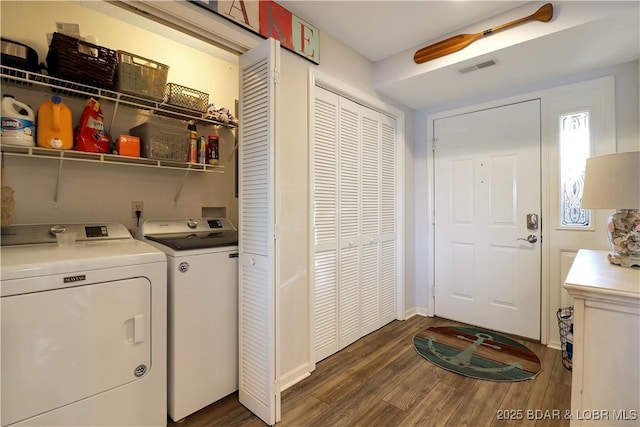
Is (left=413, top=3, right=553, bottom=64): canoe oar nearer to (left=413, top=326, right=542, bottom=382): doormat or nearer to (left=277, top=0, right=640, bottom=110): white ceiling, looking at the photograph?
(left=277, top=0, right=640, bottom=110): white ceiling

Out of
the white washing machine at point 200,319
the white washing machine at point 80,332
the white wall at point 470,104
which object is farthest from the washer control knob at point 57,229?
the white wall at point 470,104

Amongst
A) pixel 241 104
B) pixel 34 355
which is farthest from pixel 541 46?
pixel 34 355

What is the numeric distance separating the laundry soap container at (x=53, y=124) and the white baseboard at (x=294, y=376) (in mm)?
1911

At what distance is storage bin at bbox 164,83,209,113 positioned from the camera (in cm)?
202

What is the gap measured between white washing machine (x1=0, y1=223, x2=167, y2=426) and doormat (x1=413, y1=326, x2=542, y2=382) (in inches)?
76.7

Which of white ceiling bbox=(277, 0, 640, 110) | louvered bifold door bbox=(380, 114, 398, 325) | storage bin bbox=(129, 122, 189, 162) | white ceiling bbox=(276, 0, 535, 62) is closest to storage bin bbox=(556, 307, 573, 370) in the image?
louvered bifold door bbox=(380, 114, 398, 325)

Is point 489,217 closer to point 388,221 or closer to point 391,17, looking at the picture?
point 388,221

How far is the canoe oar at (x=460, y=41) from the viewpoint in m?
1.80

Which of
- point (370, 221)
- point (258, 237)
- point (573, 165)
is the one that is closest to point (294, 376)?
point (258, 237)

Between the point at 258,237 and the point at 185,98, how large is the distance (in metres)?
1.20

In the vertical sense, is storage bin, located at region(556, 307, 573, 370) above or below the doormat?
above

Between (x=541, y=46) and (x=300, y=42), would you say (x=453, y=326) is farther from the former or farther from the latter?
(x=300, y=42)

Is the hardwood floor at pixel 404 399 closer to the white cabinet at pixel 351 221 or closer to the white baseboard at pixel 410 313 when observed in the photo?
the white cabinet at pixel 351 221

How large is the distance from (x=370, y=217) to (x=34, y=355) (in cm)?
231
